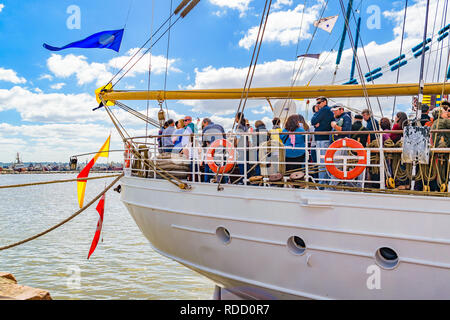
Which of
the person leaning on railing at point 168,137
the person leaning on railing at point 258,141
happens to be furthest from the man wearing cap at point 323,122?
the person leaning on railing at point 168,137

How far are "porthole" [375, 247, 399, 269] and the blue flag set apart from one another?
24.8 feet

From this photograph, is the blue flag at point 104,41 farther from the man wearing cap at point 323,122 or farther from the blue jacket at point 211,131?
the man wearing cap at point 323,122

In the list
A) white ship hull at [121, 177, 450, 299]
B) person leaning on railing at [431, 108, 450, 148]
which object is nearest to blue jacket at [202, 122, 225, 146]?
white ship hull at [121, 177, 450, 299]

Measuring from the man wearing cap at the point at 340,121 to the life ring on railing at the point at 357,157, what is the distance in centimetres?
75

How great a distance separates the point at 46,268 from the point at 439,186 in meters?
10.8

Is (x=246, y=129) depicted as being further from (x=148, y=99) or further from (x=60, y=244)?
(x=60, y=244)

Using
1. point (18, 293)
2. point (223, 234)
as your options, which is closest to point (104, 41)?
point (223, 234)

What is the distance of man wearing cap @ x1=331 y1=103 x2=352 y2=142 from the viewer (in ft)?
20.8

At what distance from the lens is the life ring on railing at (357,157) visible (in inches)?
216

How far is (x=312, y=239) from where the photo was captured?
5.51 metres

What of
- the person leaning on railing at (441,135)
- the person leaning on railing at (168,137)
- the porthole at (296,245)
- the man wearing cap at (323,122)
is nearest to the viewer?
the person leaning on railing at (441,135)

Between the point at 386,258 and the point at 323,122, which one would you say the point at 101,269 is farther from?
the point at 386,258

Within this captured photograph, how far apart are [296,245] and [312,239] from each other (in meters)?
0.33

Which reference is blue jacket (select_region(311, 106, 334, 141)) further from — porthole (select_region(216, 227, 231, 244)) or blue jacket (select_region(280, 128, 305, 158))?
porthole (select_region(216, 227, 231, 244))
